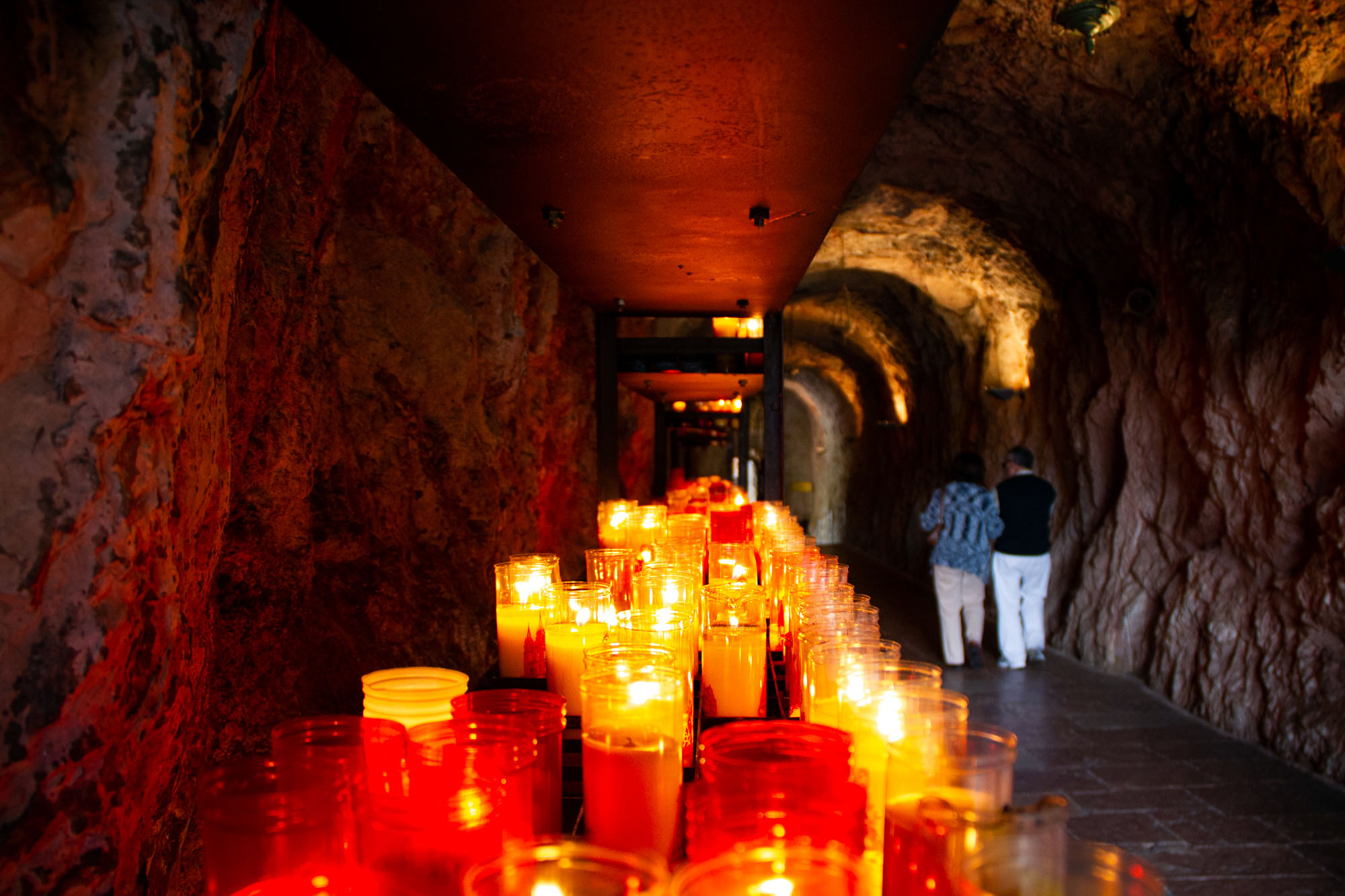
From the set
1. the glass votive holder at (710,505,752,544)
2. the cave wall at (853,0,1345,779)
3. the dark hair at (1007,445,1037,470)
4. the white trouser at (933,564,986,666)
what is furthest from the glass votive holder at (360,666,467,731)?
the dark hair at (1007,445,1037,470)

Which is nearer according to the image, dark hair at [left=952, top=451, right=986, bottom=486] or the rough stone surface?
the rough stone surface

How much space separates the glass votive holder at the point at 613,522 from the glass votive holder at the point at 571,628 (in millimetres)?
2272

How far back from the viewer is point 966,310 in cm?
1099

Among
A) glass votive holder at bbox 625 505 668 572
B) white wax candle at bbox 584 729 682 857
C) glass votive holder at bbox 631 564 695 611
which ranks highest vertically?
glass votive holder at bbox 625 505 668 572

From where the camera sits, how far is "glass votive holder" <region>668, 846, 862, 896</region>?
83cm

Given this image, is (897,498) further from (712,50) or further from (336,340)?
(712,50)

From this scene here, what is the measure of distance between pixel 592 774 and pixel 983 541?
6987 millimetres

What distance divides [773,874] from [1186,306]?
23.5ft

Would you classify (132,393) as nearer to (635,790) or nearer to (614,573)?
(635,790)

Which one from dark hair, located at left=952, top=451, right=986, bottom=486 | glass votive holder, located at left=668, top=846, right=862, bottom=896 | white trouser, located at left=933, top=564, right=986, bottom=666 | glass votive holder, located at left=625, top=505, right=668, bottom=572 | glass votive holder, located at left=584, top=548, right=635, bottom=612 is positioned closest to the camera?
glass votive holder, located at left=668, top=846, right=862, bottom=896

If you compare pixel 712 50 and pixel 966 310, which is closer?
pixel 712 50

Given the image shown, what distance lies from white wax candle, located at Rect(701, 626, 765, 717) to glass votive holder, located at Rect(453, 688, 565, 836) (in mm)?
596

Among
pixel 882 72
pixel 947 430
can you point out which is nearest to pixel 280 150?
pixel 882 72

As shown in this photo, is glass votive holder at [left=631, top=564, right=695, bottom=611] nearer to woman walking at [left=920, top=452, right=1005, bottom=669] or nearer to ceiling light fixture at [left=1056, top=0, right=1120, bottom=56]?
ceiling light fixture at [left=1056, top=0, right=1120, bottom=56]
